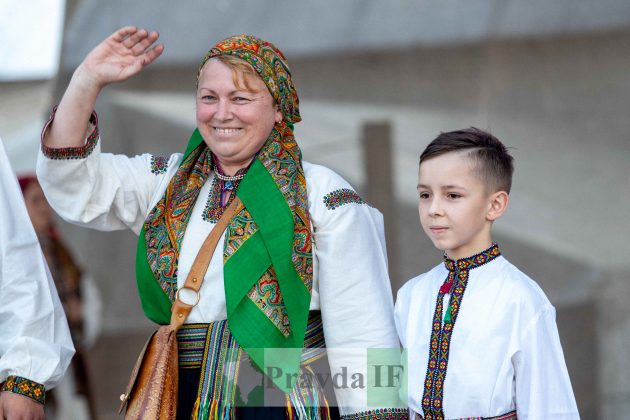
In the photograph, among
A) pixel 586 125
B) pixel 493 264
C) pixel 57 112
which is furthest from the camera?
pixel 586 125

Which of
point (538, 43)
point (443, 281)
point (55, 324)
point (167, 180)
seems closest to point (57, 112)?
point (167, 180)

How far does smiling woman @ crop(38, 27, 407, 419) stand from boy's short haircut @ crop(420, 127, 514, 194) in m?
0.31

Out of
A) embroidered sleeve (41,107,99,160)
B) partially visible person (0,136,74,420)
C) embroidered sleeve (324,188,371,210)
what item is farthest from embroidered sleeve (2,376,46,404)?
embroidered sleeve (324,188,371,210)

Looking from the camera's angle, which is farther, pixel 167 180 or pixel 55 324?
pixel 167 180

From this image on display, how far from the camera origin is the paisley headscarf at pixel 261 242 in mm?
2861

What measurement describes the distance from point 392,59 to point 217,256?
10.8ft

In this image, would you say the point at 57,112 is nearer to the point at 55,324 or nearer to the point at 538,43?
the point at 55,324

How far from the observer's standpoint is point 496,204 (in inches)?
111

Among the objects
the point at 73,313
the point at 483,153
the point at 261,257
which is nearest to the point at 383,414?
the point at 261,257

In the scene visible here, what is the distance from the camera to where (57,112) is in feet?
10.00

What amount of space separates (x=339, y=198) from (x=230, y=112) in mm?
379

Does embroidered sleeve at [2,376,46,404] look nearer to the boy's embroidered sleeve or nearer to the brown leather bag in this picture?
the brown leather bag

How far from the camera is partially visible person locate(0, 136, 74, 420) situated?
2.82 metres

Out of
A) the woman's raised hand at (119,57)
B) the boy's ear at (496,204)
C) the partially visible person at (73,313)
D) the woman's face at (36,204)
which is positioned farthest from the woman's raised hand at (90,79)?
the partially visible person at (73,313)
